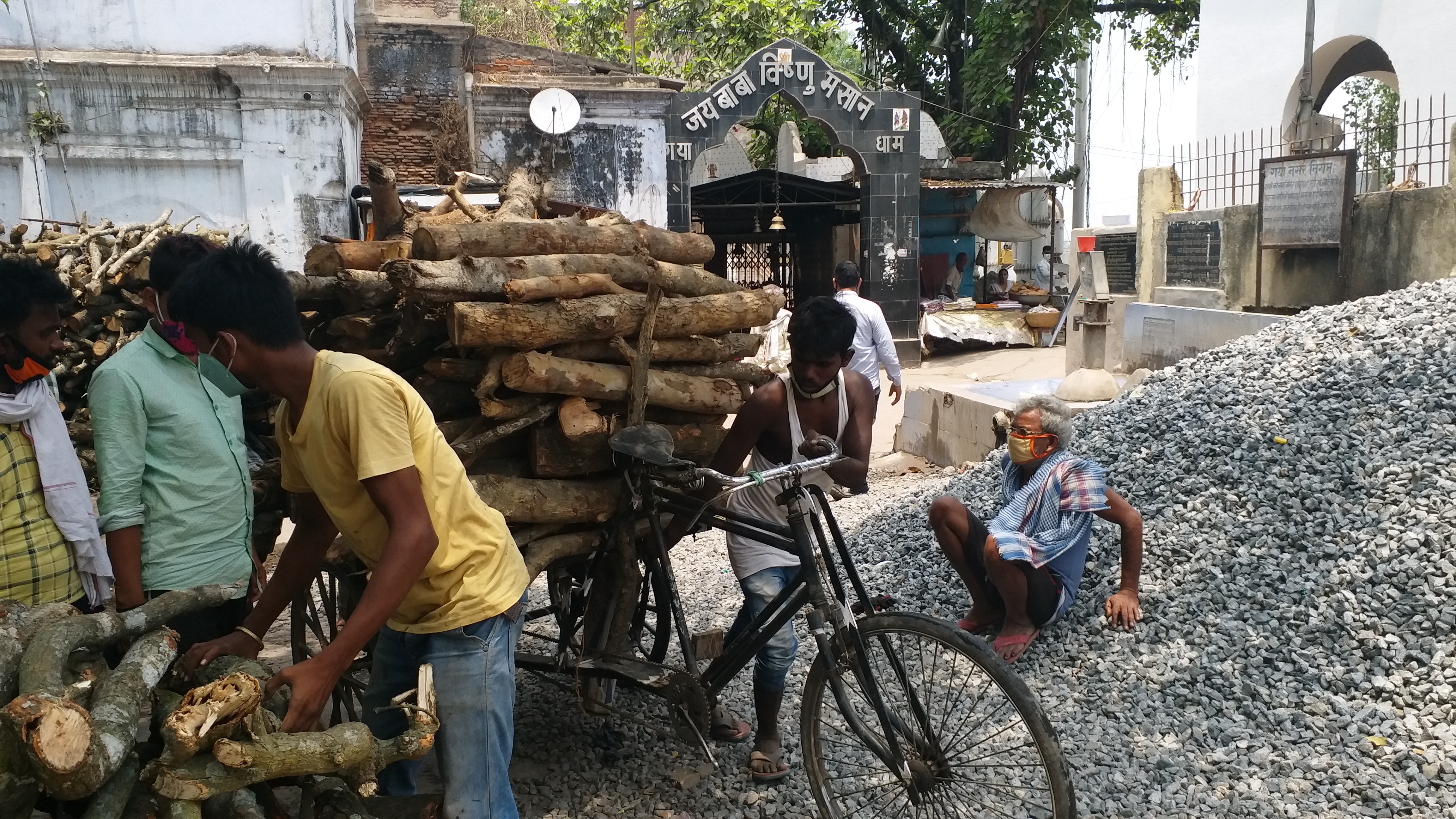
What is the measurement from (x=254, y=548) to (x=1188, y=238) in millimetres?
10296

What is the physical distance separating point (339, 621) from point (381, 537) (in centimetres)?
228

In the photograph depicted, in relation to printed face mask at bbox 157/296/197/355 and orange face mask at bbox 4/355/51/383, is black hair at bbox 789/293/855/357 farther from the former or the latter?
orange face mask at bbox 4/355/51/383

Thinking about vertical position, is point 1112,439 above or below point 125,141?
below

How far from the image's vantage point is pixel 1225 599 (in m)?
4.37

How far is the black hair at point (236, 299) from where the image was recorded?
2.20 meters

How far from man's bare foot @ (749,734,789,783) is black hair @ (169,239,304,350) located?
2.26 metres

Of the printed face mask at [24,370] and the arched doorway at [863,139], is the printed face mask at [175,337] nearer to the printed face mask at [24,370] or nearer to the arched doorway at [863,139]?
the printed face mask at [24,370]

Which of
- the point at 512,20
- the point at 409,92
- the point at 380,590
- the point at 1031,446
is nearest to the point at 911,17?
the point at 512,20

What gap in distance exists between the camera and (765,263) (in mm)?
23406

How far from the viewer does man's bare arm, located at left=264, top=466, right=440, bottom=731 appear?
86.8 inches

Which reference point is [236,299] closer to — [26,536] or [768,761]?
[26,536]

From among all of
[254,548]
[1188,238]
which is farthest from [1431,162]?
[254,548]

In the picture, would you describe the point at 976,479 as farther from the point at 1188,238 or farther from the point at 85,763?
the point at 1188,238

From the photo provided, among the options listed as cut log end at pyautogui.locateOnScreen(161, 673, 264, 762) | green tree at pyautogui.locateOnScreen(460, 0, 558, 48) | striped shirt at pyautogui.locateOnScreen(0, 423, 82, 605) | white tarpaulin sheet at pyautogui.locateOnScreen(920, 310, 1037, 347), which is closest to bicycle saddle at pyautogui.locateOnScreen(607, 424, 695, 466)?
cut log end at pyautogui.locateOnScreen(161, 673, 264, 762)
